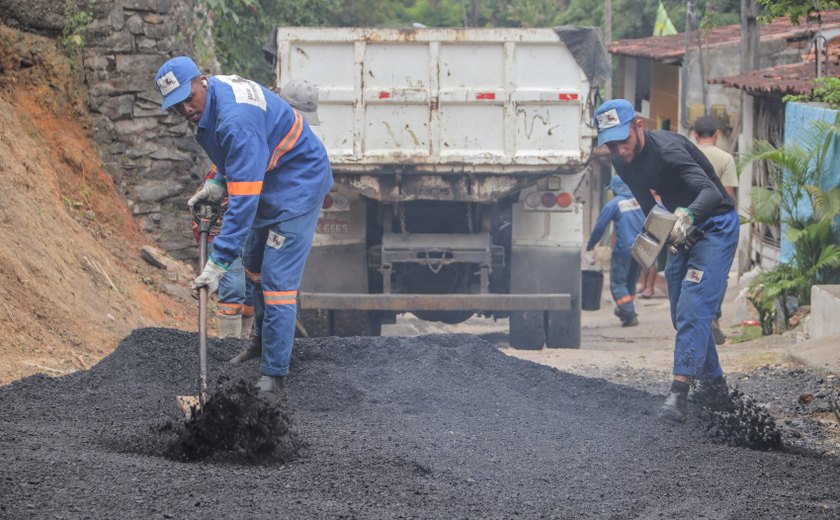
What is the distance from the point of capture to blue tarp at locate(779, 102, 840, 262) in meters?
10.8

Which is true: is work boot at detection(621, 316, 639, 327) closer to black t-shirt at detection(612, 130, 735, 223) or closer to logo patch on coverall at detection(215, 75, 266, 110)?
black t-shirt at detection(612, 130, 735, 223)

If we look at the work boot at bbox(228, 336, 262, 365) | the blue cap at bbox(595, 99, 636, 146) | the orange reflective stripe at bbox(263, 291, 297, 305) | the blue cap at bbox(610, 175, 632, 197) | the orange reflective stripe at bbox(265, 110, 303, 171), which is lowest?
the work boot at bbox(228, 336, 262, 365)

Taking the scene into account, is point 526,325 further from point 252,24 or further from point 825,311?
point 252,24

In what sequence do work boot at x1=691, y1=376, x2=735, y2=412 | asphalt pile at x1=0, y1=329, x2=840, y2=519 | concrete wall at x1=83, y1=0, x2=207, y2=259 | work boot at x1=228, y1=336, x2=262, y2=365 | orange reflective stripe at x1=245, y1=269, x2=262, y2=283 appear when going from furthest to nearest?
1. concrete wall at x1=83, y1=0, x2=207, y2=259
2. work boot at x1=228, y1=336, x2=262, y2=365
3. orange reflective stripe at x1=245, y1=269, x2=262, y2=283
4. work boot at x1=691, y1=376, x2=735, y2=412
5. asphalt pile at x1=0, y1=329, x2=840, y2=519

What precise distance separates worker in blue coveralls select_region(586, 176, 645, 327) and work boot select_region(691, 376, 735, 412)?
18.6 ft

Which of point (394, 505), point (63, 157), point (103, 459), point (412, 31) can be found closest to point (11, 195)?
point (63, 157)

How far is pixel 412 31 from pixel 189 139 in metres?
2.81

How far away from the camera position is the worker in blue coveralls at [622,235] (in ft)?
40.5

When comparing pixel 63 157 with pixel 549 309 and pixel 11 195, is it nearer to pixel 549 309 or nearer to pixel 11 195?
pixel 11 195

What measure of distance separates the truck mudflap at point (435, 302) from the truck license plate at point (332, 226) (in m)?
0.55

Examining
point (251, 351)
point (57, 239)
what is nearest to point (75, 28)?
point (57, 239)

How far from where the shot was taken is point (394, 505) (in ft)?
14.6

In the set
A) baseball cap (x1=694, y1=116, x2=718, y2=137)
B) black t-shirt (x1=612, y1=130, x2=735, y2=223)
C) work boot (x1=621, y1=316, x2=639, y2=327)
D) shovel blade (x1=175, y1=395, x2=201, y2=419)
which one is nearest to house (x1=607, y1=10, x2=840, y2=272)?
work boot (x1=621, y1=316, x2=639, y2=327)

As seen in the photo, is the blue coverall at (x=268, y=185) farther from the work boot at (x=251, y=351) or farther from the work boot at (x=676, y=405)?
the work boot at (x=676, y=405)
